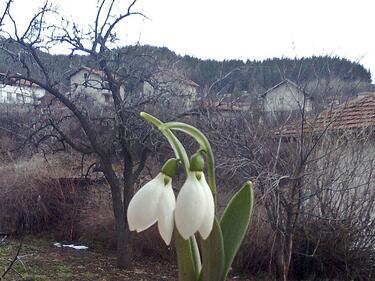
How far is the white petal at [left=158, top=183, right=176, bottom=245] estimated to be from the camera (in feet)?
3.51

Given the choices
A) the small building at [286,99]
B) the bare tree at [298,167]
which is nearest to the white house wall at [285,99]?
the small building at [286,99]

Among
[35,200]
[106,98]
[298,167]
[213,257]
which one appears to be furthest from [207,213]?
[35,200]

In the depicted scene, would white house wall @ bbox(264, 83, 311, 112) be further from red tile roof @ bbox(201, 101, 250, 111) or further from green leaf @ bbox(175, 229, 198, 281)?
green leaf @ bbox(175, 229, 198, 281)

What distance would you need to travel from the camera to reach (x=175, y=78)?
7293mm

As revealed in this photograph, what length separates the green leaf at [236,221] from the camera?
1.21 metres

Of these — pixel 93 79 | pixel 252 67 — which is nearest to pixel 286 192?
pixel 93 79

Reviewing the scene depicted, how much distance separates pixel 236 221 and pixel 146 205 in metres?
0.26

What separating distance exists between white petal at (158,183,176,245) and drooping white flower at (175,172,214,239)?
0.03 m

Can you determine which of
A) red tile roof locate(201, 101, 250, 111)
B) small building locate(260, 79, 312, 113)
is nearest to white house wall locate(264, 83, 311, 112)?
small building locate(260, 79, 312, 113)

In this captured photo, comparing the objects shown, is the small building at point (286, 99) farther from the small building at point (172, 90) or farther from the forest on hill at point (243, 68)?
the small building at point (172, 90)

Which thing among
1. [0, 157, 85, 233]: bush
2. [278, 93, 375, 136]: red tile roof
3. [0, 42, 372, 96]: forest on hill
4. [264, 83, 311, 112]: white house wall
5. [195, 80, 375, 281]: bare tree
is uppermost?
[0, 42, 372, 96]: forest on hill

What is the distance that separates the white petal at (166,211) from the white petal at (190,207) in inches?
1.2

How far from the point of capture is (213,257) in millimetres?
1186

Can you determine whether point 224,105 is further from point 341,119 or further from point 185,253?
point 185,253
